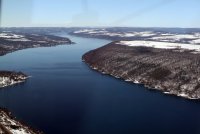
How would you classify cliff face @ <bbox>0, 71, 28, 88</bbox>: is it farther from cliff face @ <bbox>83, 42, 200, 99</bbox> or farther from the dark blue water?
cliff face @ <bbox>83, 42, 200, 99</bbox>

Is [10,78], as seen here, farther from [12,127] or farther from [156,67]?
[12,127]

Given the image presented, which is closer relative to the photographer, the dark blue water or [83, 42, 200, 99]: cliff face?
the dark blue water

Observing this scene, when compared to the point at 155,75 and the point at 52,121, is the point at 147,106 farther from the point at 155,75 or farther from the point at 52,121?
the point at 155,75

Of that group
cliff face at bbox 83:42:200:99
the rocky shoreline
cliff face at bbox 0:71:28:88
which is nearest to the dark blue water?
the rocky shoreline

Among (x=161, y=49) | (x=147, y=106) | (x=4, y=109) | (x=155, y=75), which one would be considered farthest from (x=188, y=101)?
(x=161, y=49)

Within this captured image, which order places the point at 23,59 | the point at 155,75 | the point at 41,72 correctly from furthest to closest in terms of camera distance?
1. the point at 23,59
2. the point at 41,72
3. the point at 155,75

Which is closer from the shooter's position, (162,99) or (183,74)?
(162,99)
